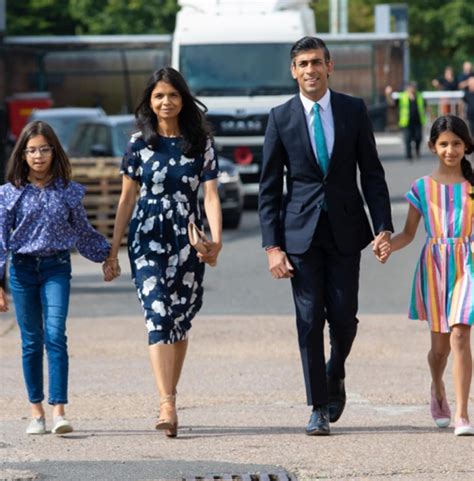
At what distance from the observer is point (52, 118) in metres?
26.5

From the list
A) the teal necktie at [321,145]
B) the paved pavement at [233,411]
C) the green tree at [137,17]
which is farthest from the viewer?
the green tree at [137,17]

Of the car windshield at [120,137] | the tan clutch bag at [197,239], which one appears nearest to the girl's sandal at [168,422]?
the tan clutch bag at [197,239]

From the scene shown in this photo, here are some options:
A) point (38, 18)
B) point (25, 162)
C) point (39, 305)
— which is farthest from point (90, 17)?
point (39, 305)

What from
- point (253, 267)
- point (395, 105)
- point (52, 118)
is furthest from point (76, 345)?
point (395, 105)

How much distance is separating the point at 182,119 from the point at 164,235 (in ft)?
2.01

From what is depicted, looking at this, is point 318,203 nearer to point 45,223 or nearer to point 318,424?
point 318,424

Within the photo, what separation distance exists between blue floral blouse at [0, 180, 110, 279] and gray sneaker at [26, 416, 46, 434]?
28.9 inches

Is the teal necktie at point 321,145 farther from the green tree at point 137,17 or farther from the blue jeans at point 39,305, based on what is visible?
the green tree at point 137,17

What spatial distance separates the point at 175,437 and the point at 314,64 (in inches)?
76.1

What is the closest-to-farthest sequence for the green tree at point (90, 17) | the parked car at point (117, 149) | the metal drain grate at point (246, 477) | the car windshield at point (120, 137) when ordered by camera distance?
the metal drain grate at point (246, 477) < the parked car at point (117, 149) < the car windshield at point (120, 137) < the green tree at point (90, 17)

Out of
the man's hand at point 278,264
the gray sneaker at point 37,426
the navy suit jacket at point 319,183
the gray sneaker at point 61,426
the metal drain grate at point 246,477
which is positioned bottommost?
the gray sneaker at point 37,426

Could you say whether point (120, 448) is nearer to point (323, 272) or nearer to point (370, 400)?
point (323, 272)

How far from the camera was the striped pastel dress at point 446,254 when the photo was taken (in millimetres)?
8531

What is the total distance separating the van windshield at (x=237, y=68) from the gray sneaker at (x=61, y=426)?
17636mm
